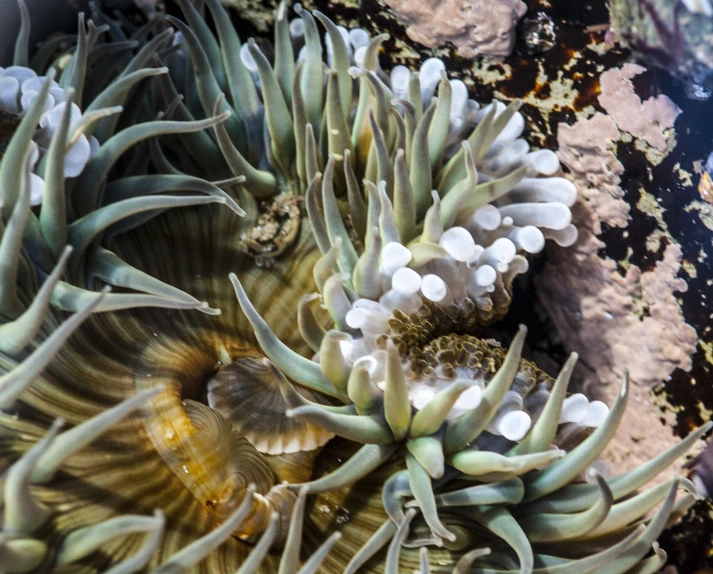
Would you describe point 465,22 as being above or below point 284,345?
above

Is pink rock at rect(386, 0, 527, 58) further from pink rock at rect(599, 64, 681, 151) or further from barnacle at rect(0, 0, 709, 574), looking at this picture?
pink rock at rect(599, 64, 681, 151)

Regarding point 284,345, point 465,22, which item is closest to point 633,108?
point 465,22

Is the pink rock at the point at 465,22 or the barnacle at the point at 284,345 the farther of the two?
the pink rock at the point at 465,22

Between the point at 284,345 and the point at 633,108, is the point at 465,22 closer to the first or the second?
the point at 633,108

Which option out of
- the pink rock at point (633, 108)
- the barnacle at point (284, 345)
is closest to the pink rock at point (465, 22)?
the barnacle at point (284, 345)

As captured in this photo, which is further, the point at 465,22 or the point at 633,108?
the point at 465,22

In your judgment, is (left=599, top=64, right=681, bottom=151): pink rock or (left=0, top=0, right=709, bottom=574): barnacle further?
(left=599, top=64, right=681, bottom=151): pink rock

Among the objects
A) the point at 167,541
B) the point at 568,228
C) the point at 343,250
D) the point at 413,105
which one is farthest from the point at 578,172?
the point at 167,541

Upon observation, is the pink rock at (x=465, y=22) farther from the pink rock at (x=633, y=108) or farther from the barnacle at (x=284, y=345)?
the pink rock at (x=633, y=108)

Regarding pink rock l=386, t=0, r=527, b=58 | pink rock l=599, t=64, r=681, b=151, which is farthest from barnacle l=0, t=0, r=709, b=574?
pink rock l=599, t=64, r=681, b=151
